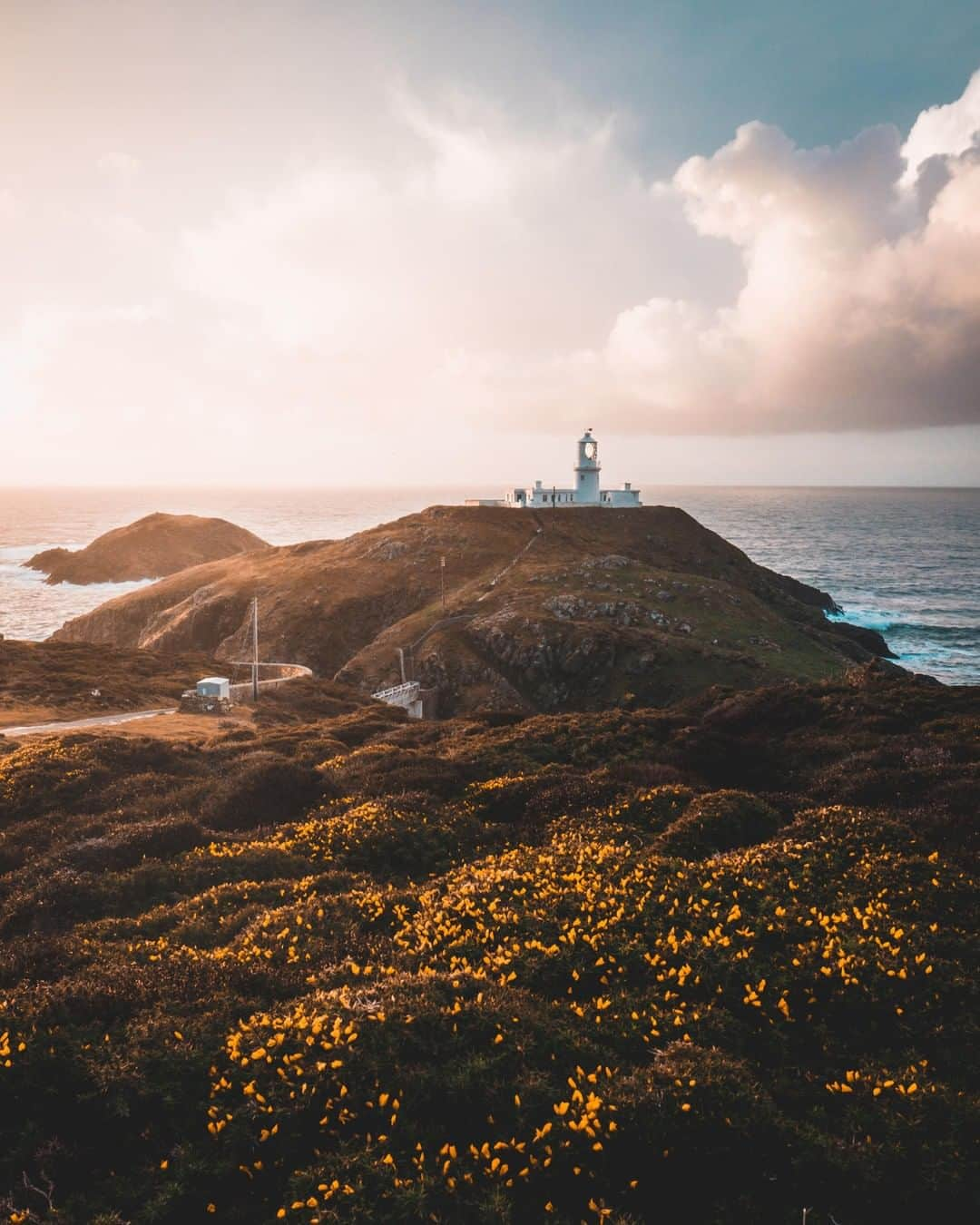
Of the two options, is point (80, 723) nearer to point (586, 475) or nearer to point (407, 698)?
point (407, 698)

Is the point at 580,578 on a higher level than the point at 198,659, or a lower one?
higher

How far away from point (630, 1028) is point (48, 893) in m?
13.1

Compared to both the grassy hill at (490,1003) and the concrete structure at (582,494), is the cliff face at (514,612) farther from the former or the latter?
the grassy hill at (490,1003)

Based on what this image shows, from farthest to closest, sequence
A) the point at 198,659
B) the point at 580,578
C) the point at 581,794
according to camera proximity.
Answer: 1. the point at 580,578
2. the point at 198,659
3. the point at 581,794

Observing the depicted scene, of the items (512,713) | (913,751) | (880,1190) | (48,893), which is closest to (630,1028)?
(880,1190)

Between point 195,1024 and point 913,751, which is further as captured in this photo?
point 913,751

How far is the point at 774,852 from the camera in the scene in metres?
16.7

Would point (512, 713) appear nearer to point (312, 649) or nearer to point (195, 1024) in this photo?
point (195, 1024)

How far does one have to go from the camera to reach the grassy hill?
8383 mm

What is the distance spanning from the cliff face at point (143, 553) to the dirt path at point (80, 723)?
13239cm

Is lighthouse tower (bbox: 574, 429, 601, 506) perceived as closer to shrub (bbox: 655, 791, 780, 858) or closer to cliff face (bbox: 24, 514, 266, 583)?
cliff face (bbox: 24, 514, 266, 583)

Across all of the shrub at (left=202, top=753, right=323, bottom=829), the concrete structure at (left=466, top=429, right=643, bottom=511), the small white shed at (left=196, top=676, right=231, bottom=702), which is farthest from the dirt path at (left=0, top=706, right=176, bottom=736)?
the concrete structure at (left=466, top=429, right=643, bottom=511)

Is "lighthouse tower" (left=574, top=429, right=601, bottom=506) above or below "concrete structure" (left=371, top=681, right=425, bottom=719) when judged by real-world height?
above

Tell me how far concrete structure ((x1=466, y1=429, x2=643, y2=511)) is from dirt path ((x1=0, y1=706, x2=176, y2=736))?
89994 millimetres
